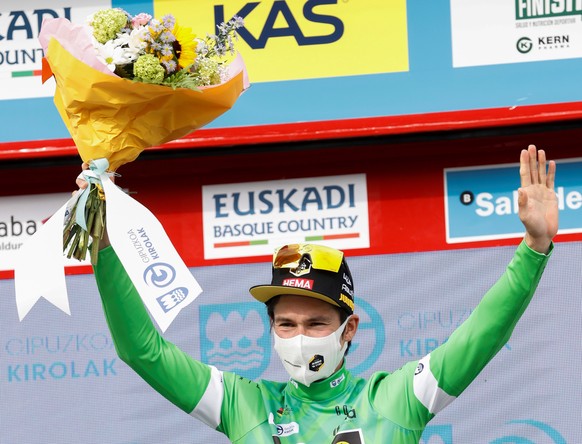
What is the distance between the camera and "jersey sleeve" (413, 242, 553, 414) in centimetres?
325

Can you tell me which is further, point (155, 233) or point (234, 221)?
point (234, 221)

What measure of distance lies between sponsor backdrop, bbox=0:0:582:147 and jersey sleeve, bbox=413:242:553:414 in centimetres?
202

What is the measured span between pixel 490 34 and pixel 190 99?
2.18 metres

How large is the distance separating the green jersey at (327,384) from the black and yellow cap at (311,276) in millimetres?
254

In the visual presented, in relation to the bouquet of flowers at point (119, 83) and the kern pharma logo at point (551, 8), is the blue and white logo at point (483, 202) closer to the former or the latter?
the kern pharma logo at point (551, 8)

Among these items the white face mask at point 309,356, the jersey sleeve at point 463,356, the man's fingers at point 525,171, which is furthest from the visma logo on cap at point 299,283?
the man's fingers at point 525,171

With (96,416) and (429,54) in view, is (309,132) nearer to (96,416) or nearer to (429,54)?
(429,54)

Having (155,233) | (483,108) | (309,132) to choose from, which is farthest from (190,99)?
(483,108)

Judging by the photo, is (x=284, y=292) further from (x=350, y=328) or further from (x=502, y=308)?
(x=502, y=308)

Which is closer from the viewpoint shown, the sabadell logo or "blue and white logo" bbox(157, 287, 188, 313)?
"blue and white logo" bbox(157, 287, 188, 313)

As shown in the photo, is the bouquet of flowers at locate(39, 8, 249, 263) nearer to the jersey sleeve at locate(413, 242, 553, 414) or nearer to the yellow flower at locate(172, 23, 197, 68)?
the yellow flower at locate(172, 23, 197, 68)

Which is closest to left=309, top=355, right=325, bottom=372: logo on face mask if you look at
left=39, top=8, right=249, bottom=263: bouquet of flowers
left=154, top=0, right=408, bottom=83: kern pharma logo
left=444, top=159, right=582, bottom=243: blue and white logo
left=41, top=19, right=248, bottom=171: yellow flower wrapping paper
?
left=39, top=8, right=249, bottom=263: bouquet of flowers

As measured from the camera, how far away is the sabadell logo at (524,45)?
521 centimetres

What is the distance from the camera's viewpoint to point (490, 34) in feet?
17.2
